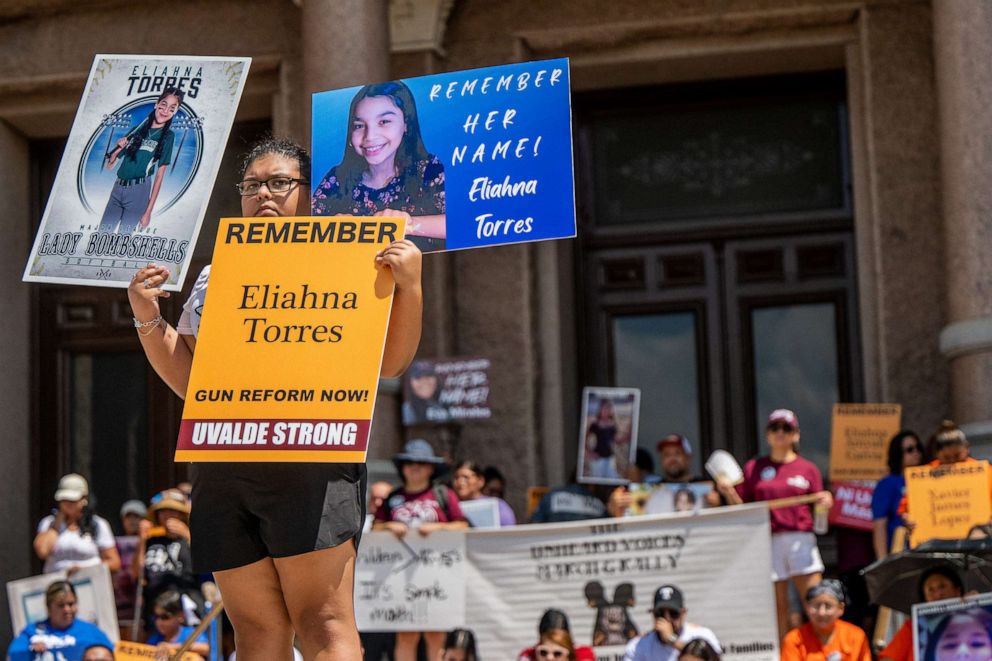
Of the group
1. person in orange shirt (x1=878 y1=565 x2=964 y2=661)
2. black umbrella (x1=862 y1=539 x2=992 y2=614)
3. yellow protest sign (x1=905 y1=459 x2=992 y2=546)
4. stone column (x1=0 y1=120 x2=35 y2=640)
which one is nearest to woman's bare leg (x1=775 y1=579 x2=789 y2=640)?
yellow protest sign (x1=905 y1=459 x2=992 y2=546)

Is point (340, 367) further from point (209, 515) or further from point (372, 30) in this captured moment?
point (372, 30)

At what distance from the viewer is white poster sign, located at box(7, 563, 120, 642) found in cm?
1028

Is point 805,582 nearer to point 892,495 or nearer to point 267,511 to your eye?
point 892,495

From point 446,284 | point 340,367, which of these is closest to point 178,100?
point 340,367

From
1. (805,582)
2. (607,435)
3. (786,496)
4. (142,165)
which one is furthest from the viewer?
(607,435)

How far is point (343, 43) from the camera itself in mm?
11703

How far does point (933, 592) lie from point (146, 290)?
5291 millimetres

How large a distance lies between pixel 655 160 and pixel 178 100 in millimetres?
8680

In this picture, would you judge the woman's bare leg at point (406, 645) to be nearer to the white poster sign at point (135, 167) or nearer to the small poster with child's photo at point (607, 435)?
the small poster with child's photo at point (607, 435)

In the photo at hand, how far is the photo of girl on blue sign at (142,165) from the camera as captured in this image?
496 centimetres

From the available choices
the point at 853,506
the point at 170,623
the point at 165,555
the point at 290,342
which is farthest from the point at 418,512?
the point at 290,342

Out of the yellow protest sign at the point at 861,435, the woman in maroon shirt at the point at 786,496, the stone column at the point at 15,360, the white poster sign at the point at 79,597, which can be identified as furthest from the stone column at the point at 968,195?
the stone column at the point at 15,360

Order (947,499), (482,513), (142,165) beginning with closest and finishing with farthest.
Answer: (142,165), (947,499), (482,513)

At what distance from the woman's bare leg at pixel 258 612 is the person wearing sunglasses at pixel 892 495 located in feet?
19.4
